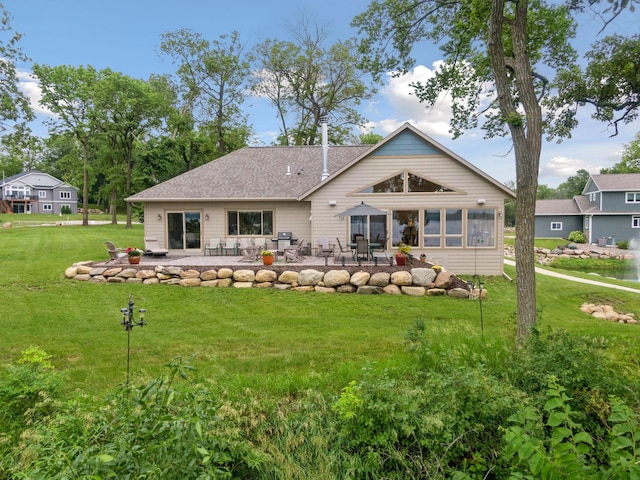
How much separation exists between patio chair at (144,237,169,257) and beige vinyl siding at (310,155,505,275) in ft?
22.4

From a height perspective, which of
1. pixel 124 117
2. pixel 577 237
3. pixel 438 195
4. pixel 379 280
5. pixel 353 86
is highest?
pixel 353 86

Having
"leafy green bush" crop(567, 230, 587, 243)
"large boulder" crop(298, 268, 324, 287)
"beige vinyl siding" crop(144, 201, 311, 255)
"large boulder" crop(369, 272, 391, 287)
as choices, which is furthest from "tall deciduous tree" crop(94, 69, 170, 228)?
"leafy green bush" crop(567, 230, 587, 243)

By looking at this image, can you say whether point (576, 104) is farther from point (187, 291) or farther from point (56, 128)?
point (56, 128)

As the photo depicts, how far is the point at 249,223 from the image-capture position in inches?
663

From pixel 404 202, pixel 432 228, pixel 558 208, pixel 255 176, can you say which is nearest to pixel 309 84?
pixel 255 176

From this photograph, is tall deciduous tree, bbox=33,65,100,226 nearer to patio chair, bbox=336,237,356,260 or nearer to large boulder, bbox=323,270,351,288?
patio chair, bbox=336,237,356,260

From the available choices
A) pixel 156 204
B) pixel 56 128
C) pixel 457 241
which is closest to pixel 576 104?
pixel 457 241

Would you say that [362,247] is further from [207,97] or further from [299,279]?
[207,97]

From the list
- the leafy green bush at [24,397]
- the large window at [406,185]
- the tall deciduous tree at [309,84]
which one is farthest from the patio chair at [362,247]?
the tall deciduous tree at [309,84]

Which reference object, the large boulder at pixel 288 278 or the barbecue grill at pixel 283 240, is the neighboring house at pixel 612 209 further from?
the large boulder at pixel 288 278

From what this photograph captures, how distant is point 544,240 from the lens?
37.8 m

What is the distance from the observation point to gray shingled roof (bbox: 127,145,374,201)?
16.5 m

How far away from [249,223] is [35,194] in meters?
59.7

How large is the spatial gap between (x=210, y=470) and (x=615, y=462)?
2361 mm
